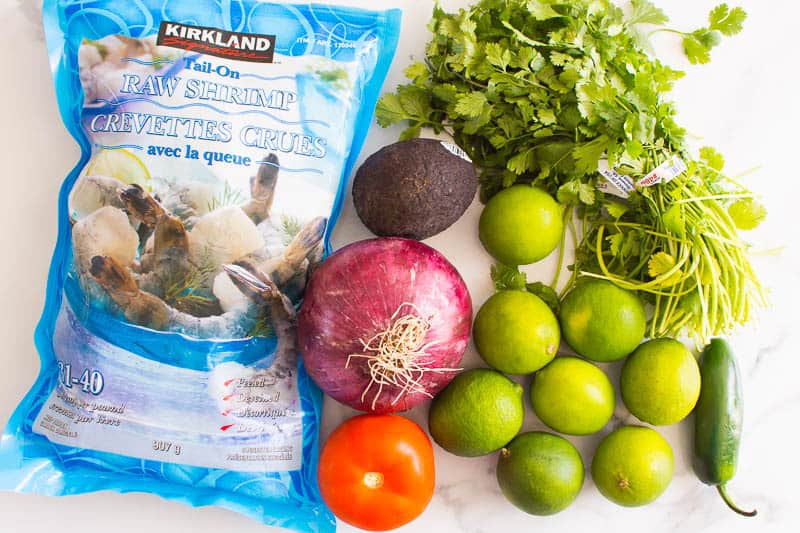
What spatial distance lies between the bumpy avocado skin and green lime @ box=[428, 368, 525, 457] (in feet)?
0.90

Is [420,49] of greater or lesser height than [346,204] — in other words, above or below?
above

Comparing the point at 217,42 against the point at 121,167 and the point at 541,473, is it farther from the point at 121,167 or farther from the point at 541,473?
the point at 541,473

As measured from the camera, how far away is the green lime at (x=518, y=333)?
0.99 m

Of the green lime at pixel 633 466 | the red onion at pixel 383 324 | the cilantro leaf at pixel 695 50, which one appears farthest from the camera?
the cilantro leaf at pixel 695 50

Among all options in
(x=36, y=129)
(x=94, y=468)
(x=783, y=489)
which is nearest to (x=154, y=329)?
(x=94, y=468)

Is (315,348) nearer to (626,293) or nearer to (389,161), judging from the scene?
(389,161)

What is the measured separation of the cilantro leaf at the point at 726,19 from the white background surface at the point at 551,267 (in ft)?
0.30

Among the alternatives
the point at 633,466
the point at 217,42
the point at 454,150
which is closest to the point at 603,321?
the point at 633,466

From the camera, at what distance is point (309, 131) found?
1.02 meters

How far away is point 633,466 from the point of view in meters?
0.99

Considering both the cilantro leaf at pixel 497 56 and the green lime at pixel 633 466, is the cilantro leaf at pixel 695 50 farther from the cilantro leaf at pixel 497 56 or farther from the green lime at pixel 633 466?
the green lime at pixel 633 466

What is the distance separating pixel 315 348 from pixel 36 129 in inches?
29.5

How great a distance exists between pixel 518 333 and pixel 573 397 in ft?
0.48

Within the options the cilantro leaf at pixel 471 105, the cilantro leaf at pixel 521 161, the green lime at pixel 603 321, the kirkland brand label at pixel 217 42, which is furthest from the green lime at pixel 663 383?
the kirkland brand label at pixel 217 42
